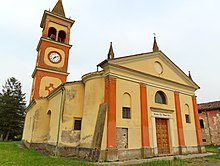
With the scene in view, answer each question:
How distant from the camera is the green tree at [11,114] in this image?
3212 cm

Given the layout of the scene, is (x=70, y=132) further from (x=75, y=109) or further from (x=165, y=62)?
(x=165, y=62)

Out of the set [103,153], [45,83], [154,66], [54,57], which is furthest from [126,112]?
[54,57]

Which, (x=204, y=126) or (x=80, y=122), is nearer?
(x=80, y=122)

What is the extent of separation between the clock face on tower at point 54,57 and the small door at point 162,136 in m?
14.2

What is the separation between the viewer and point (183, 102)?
1544 centimetres

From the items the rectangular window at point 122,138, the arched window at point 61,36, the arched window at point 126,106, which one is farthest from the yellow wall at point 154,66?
the arched window at point 61,36

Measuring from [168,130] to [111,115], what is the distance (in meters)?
6.02

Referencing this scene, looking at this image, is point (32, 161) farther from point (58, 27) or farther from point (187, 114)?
point (58, 27)

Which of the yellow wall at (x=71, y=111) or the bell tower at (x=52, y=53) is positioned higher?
the bell tower at (x=52, y=53)

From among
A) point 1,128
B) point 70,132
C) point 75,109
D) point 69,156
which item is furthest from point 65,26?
point 1,128

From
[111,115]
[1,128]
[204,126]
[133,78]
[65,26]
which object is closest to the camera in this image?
[111,115]

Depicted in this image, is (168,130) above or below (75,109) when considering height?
below

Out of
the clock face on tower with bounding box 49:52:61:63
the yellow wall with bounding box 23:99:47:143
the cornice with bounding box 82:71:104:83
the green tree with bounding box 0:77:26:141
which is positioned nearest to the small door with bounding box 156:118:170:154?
the cornice with bounding box 82:71:104:83

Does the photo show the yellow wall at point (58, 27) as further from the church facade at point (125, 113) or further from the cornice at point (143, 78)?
the cornice at point (143, 78)
